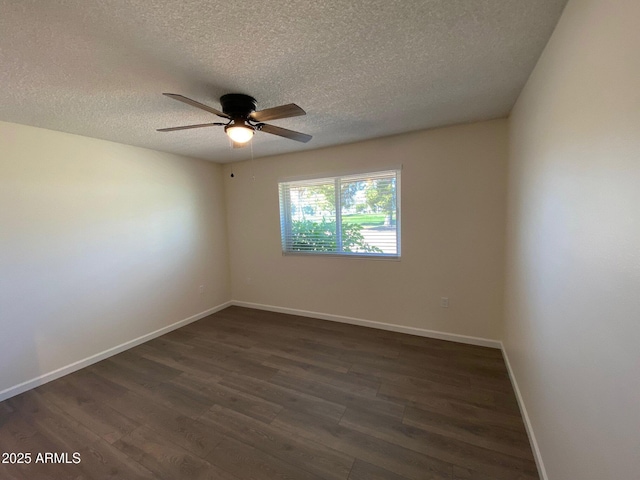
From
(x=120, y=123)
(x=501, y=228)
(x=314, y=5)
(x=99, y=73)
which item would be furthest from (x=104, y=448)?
(x=501, y=228)

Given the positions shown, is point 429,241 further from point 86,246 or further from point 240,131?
point 86,246

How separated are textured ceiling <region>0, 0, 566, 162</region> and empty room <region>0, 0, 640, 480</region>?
0.05 feet

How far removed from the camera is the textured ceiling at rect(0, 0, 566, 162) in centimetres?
113

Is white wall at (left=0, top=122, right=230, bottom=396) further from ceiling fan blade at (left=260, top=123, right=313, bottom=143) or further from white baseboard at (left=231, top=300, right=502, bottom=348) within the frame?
ceiling fan blade at (left=260, top=123, right=313, bottom=143)

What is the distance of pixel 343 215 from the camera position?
3.39 meters

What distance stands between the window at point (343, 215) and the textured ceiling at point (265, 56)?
101 cm

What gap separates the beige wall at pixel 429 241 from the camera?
2.62 metres

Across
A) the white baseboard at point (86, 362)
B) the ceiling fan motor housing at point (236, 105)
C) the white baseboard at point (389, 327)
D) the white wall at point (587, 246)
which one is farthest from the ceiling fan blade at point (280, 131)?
the white baseboard at point (86, 362)

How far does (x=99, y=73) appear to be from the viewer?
1542mm

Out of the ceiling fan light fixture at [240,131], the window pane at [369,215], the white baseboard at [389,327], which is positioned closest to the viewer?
the ceiling fan light fixture at [240,131]

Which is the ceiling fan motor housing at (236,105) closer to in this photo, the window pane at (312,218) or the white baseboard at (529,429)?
the window pane at (312,218)

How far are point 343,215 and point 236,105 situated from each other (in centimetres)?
192

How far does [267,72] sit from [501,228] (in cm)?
256

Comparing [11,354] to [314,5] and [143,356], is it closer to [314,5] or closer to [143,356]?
[143,356]
